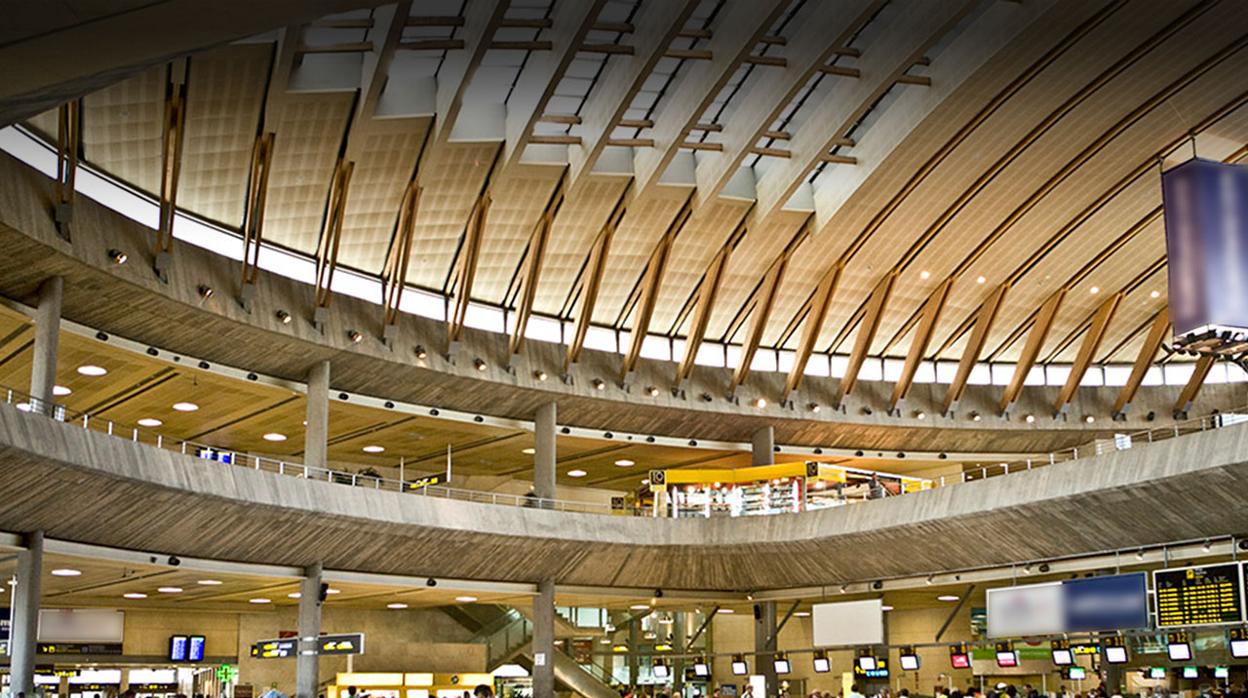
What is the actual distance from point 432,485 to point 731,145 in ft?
38.8

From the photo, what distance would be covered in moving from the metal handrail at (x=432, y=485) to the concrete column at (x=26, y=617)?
2.51 metres

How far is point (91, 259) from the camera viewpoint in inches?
939

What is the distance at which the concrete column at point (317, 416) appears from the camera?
2969cm

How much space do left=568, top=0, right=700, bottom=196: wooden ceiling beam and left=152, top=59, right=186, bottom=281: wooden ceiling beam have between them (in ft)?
29.2

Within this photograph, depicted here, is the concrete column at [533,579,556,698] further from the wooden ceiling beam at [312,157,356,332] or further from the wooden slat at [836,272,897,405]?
the wooden slat at [836,272,897,405]

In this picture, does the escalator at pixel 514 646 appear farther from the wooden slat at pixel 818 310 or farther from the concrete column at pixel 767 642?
the wooden slat at pixel 818 310

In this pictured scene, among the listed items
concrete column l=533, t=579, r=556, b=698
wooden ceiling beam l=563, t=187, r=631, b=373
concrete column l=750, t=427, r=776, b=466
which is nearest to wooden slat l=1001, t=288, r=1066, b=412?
concrete column l=750, t=427, r=776, b=466

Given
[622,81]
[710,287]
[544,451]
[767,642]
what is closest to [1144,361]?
[767,642]

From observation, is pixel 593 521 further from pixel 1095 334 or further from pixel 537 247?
pixel 1095 334

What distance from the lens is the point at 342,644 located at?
27391mm

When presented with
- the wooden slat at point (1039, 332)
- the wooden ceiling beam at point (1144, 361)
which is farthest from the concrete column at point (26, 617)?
the wooden ceiling beam at point (1144, 361)

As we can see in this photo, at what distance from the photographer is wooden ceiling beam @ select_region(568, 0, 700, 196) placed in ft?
79.7

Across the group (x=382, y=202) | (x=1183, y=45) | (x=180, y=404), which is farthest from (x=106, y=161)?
(x=1183, y=45)

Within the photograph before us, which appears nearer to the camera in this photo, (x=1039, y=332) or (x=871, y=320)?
(x=871, y=320)
